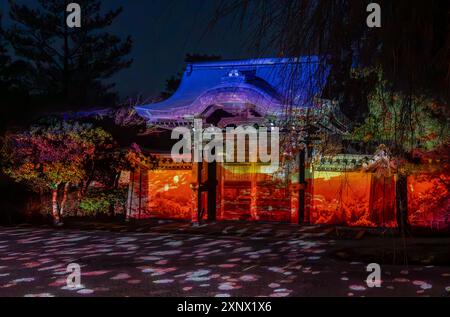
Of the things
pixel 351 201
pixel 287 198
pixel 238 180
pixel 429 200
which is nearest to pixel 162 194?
pixel 238 180

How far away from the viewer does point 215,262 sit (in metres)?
9.95

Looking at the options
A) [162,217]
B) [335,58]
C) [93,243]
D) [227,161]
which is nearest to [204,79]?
[227,161]

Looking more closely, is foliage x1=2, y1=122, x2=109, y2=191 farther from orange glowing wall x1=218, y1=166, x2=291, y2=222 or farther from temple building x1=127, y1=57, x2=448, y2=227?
orange glowing wall x1=218, y1=166, x2=291, y2=222

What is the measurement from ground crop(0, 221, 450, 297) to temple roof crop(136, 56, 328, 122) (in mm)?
2671

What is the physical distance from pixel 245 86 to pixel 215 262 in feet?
11.7

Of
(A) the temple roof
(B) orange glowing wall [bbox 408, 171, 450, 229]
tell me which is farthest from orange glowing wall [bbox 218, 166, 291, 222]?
(B) orange glowing wall [bbox 408, 171, 450, 229]

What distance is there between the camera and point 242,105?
49.7 feet

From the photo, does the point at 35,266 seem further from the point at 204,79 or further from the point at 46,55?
the point at 46,55

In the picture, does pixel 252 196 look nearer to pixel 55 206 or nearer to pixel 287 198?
pixel 287 198

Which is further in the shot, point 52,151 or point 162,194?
point 162,194

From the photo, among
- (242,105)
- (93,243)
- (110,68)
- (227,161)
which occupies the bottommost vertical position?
(93,243)

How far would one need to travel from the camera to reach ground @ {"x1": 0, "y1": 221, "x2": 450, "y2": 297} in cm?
750

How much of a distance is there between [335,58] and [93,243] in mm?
10839

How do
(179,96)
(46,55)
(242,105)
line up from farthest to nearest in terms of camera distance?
(46,55) < (179,96) < (242,105)
